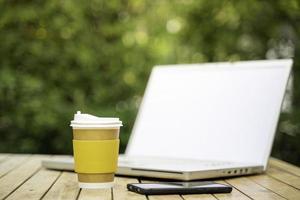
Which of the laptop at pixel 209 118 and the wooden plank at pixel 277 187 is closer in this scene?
the wooden plank at pixel 277 187

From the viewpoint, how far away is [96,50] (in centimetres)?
483

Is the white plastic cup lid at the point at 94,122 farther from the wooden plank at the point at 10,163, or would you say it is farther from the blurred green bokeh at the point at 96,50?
the blurred green bokeh at the point at 96,50

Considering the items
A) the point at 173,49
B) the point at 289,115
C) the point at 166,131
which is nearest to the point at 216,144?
the point at 166,131

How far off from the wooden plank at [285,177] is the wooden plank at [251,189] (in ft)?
0.32

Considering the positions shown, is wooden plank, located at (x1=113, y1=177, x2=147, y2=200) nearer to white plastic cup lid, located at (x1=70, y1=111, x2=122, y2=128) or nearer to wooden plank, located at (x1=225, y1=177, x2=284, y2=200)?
white plastic cup lid, located at (x1=70, y1=111, x2=122, y2=128)

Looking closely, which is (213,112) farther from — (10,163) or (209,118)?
(10,163)

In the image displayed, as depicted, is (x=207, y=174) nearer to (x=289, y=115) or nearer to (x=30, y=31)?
(x=289, y=115)

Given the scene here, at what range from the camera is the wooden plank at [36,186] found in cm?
148

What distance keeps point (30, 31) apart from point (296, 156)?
2.13 meters

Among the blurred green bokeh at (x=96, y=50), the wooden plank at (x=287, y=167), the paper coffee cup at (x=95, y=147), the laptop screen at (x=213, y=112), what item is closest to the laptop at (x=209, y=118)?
the laptop screen at (x=213, y=112)

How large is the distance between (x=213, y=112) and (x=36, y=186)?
863 mm

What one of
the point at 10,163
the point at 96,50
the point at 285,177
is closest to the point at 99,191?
the point at 285,177

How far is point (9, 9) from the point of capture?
4.54 m

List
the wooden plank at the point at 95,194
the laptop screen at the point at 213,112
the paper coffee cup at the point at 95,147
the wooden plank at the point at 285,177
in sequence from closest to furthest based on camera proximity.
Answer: the wooden plank at the point at 95,194, the paper coffee cup at the point at 95,147, the wooden plank at the point at 285,177, the laptop screen at the point at 213,112
